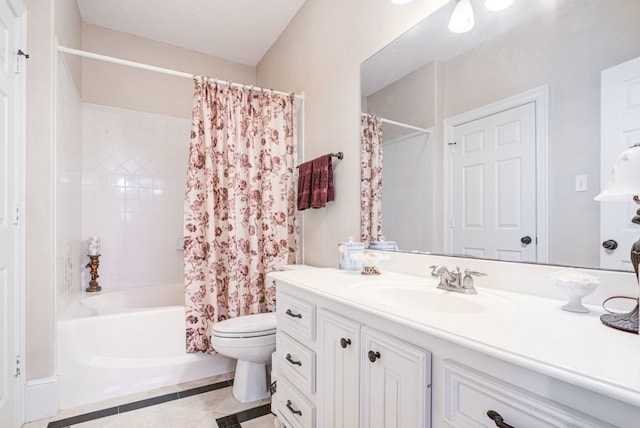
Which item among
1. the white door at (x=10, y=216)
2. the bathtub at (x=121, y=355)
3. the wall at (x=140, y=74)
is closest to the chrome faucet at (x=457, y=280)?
the bathtub at (x=121, y=355)

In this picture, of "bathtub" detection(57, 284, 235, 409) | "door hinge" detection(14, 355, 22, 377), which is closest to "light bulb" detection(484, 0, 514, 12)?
"bathtub" detection(57, 284, 235, 409)

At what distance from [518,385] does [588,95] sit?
0.87 meters

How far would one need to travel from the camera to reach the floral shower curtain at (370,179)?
1.80m

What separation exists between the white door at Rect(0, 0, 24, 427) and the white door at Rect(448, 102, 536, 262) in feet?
6.71

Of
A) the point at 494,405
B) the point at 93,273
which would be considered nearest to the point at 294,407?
the point at 494,405

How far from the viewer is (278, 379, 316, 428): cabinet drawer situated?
1.27 metres

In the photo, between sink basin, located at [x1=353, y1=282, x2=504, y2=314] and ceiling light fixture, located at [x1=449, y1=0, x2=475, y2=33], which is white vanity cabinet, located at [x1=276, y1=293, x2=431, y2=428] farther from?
ceiling light fixture, located at [x1=449, y1=0, x2=475, y2=33]

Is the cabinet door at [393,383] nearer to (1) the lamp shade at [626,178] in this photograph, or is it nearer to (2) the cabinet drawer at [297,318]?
(2) the cabinet drawer at [297,318]

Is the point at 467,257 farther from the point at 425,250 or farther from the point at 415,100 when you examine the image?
the point at 415,100

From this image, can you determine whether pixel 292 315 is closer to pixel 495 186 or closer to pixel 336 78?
pixel 495 186

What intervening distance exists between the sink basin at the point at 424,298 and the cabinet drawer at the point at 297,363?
1.11 ft

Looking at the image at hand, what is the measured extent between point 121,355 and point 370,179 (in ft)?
6.22

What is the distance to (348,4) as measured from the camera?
2.01m

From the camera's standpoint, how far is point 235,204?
227cm
